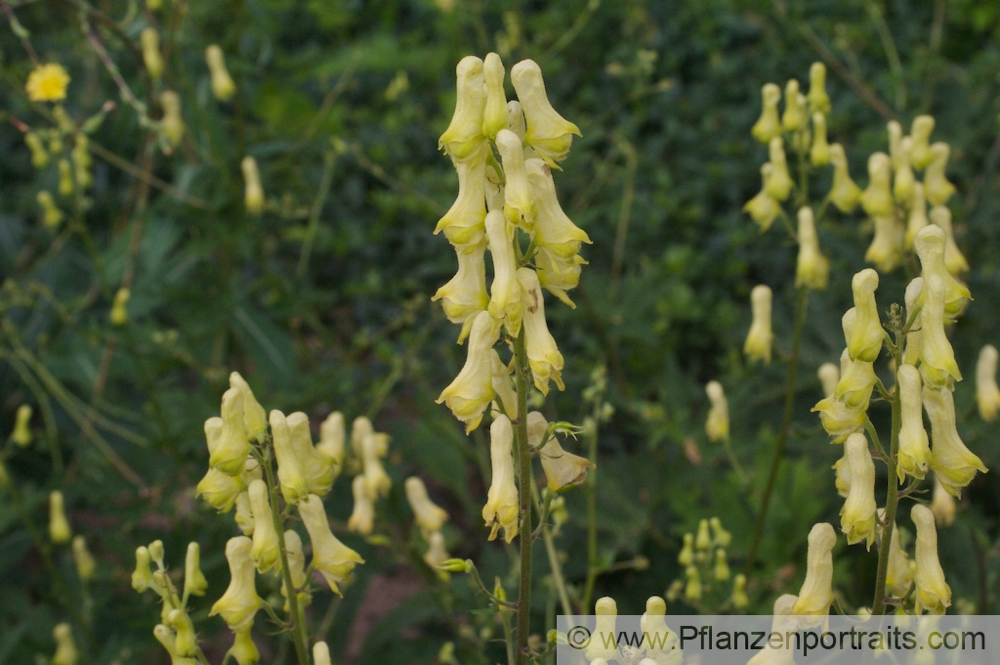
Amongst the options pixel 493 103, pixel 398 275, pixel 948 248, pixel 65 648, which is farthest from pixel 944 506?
pixel 398 275

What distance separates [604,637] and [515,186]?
0.68m

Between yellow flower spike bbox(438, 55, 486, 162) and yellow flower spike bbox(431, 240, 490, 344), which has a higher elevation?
yellow flower spike bbox(438, 55, 486, 162)

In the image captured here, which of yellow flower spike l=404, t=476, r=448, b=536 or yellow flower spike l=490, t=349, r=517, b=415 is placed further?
yellow flower spike l=404, t=476, r=448, b=536

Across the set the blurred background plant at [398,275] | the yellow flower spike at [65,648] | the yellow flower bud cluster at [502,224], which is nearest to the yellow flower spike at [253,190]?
→ the blurred background plant at [398,275]

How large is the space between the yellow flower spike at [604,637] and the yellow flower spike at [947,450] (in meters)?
0.54

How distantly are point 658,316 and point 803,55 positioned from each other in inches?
65.8

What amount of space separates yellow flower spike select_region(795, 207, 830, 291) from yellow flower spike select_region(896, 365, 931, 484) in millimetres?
985

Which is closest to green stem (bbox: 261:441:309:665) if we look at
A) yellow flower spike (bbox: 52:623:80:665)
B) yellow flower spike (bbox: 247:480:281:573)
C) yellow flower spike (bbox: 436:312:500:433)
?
yellow flower spike (bbox: 247:480:281:573)

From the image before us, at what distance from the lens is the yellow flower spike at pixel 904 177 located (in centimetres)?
240

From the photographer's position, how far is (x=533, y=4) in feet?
18.5

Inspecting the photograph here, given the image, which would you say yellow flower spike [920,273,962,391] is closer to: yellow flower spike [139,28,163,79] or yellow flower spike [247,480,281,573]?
yellow flower spike [247,480,281,573]

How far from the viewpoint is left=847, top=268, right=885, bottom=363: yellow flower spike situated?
60.4 inches

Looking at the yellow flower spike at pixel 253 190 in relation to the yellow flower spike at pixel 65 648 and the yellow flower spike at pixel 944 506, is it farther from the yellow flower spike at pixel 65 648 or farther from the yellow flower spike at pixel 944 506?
the yellow flower spike at pixel 944 506

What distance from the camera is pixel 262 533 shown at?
5.32ft
